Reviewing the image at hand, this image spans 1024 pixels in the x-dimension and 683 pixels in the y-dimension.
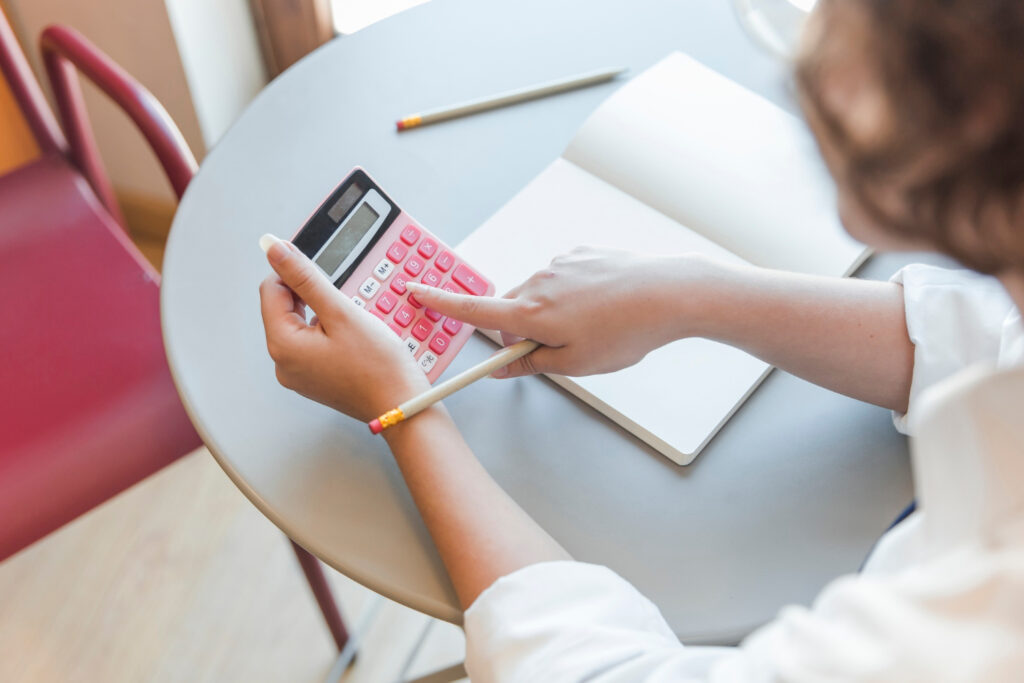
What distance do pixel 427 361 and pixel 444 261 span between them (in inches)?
3.2

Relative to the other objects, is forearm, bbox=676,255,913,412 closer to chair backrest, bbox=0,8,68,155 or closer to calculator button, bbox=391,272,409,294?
calculator button, bbox=391,272,409,294

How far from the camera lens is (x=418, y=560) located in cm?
59

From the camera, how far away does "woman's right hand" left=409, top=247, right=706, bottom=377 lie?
2.05ft

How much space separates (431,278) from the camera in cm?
68

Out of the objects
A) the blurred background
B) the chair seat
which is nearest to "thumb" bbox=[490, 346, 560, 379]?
the chair seat

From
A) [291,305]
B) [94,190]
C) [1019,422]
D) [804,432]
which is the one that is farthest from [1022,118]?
[94,190]

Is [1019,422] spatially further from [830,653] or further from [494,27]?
[494,27]

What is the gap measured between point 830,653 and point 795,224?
1.40ft

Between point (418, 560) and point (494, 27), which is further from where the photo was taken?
point (494, 27)

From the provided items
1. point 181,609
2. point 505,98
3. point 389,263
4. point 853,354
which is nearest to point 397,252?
point 389,263

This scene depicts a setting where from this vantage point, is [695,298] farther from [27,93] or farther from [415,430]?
[27,93]

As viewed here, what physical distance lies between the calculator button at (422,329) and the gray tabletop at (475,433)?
0.12 feet

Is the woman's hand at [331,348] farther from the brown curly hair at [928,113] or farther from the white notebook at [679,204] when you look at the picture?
the brown curly hair at [928,113]

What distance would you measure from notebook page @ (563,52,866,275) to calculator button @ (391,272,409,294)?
0.20 m
